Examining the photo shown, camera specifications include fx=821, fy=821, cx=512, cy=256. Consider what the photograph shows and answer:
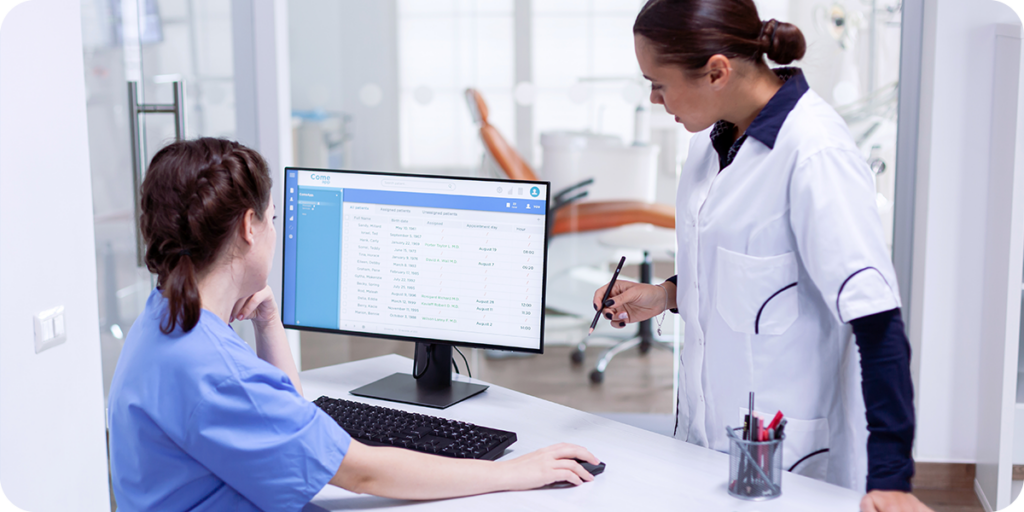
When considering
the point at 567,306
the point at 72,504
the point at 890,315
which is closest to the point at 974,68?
the point at 567,306

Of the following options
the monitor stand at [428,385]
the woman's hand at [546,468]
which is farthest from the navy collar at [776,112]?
the monitor stand at [428,385]

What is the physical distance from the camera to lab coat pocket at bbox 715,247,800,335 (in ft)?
4.15

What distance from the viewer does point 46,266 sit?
1.72 metres

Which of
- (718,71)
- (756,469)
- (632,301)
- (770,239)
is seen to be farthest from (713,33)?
(756,469)

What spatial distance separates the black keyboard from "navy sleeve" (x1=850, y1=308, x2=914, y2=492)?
1.76ft

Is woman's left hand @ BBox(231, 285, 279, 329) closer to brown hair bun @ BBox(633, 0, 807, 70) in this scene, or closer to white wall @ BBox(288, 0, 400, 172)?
brown hair bun @ BBox(633, 0, 807, 70)

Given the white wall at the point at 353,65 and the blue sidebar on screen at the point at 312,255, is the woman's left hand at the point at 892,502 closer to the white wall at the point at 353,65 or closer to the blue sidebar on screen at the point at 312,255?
the blue sidebar on screen at the point at 312,255

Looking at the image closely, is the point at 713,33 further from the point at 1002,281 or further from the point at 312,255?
the point at 1002,281

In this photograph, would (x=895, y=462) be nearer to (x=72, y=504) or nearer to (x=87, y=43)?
(x=72, y=504)

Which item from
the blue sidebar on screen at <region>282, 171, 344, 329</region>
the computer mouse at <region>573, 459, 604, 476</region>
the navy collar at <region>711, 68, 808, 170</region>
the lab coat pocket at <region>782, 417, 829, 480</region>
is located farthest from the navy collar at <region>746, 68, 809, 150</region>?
the blue sidebar on screen at <region>282, 171, 344, 329</region>

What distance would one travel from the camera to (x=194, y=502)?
3.45 ft

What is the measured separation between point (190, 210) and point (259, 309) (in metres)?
0.45

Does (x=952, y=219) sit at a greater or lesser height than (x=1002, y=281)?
greater

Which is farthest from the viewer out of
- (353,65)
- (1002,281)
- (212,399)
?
(353,65)
